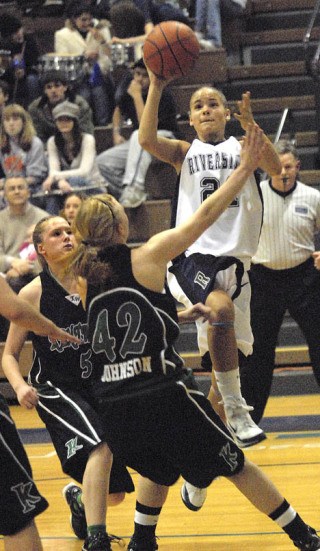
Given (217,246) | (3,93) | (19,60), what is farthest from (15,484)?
(19,60)

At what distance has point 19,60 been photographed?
11.3m

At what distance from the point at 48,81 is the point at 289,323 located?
3345 mm

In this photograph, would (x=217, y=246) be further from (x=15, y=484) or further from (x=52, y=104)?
(x=52, y=104)

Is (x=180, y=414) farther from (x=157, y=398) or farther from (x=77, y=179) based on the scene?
(x=77, y=179)

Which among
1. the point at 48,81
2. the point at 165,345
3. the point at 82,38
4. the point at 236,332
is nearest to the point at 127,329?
the point at 165,345

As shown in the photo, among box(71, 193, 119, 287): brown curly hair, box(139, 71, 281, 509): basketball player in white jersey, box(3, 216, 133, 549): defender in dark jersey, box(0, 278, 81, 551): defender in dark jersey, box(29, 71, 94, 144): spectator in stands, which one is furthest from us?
box(29, 71, 94, 144): spectator in stands

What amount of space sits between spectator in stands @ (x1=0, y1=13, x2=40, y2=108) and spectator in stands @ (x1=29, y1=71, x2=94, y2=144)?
68 cm

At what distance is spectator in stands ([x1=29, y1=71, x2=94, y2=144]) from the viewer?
10344 millimetres

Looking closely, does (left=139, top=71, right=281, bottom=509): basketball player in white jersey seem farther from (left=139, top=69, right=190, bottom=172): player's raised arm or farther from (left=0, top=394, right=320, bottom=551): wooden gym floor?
(left=0, top=394, right=320, bottom=551): wooden gym floor

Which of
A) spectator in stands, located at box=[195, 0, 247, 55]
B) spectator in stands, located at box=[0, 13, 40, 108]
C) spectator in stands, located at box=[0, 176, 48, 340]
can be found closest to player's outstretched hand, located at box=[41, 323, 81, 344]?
spectator in stands, located at box=[0, 176, 48, 340]

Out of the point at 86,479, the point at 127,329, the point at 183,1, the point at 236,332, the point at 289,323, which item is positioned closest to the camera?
the point at 127,329

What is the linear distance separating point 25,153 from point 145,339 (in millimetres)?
6236

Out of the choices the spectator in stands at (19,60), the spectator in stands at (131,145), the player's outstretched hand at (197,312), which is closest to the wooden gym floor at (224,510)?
the player's outstretched hand at (197,312)

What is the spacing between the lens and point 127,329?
13.2 ft
